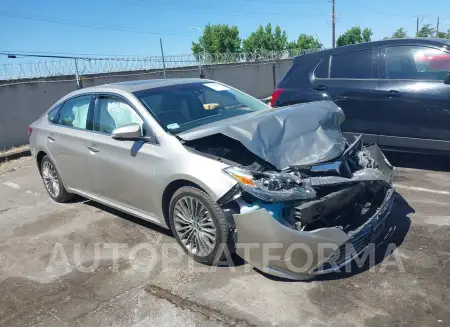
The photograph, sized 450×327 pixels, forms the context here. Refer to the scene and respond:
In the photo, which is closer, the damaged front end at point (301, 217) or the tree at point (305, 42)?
the damaged front end at point (301, 217)

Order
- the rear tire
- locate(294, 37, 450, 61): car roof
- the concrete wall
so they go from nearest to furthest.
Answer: locate(294, 37, 450, 61): car roof
the rear tire
the concrete wall

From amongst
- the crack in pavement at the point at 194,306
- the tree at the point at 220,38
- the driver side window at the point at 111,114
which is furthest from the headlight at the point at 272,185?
the tree at the point at 220,38

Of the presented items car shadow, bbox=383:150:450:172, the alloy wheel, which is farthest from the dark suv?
the alloy wheel

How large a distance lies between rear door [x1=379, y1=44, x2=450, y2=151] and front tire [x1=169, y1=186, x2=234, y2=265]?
10.7ft

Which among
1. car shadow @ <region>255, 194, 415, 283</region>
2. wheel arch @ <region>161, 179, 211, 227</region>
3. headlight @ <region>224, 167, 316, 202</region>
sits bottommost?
car shadow @ <region>255, 194, 415, 283</region>

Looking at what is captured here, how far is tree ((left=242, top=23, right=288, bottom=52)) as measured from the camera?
75.1 metres

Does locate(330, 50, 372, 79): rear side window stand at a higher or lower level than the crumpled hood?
higher

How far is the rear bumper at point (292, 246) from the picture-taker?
2.97 m

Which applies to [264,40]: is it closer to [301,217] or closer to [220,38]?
[220,38]

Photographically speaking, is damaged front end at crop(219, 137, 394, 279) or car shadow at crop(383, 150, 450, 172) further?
car shadow at crop(383, 150, 450, 172)

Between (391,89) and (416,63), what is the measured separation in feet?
1.43

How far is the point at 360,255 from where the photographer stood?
139 inches

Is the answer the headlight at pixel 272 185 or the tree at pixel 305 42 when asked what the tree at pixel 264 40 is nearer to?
the tree at pixel 305 42

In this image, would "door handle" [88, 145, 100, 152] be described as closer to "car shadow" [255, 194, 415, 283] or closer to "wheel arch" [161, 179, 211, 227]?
"wheel arch" [161, 179, 211, 227]
